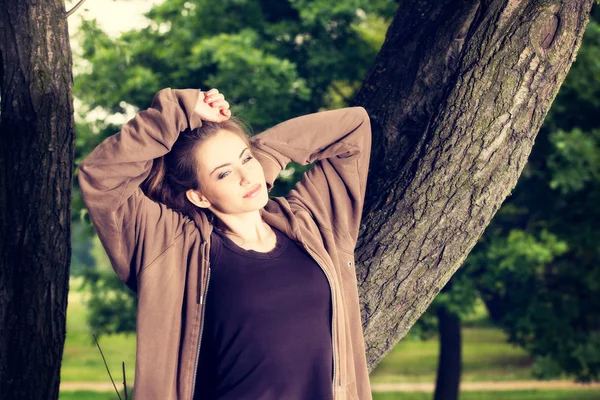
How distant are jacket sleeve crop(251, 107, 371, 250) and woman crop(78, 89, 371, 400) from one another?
0.09 metres

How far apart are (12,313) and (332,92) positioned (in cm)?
1106

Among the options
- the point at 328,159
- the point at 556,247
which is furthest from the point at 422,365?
the point at 328,159

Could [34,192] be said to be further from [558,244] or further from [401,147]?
[558,244]

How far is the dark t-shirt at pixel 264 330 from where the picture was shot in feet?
8.75

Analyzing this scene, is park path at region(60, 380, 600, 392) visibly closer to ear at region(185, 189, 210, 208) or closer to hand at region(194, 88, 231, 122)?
ear at region(185, 189, 210, 208)

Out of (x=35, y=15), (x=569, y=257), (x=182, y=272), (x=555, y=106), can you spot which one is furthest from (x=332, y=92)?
(x=182, y=272)

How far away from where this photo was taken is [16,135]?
3.70 metres

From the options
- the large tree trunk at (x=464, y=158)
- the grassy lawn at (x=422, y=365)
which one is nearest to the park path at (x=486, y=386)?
the grassy lawn at (x=422, y=365)

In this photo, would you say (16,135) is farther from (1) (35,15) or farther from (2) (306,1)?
(2) (306,1)

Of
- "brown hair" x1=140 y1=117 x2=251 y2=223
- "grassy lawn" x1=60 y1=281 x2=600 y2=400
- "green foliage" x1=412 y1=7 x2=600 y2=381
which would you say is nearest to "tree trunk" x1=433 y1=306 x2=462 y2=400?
"grassy lawn" x1=60 y1=281 x2=600 y2=400

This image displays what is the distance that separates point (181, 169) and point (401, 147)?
1.25 m

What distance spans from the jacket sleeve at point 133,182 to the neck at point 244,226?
0.57 ft

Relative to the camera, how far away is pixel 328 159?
321cm

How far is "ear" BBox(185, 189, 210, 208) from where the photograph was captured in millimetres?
2914
